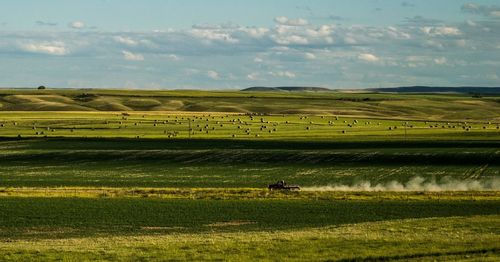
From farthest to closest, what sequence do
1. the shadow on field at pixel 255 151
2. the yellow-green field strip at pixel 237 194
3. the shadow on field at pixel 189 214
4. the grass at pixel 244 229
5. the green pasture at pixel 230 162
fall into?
the shadow on field at pixel 255 151 < the green pasture at pixel 230 162 < the yellow-green field strip at pixel 237 194 < the shadow on field at pixel 189 214 < the grass at pixel 244 229

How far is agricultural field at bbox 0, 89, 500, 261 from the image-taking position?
115ft

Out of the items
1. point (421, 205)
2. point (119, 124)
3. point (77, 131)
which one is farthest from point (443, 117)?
point (421, 205)

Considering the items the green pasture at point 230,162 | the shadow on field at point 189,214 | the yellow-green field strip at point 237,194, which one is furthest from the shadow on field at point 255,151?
the shadow on field at point 189,214

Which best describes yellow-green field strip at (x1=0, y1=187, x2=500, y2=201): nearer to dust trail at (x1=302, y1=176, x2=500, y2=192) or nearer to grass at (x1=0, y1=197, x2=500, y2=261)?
grass at (x1=0, y1=197, x2=500, y2=261)

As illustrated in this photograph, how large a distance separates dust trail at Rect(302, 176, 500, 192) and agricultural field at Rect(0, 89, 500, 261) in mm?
178

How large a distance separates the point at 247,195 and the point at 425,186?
743 inches

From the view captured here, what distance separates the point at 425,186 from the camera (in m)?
70.1

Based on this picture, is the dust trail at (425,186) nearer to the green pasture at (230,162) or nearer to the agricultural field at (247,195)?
the agricultural field at (247,195)

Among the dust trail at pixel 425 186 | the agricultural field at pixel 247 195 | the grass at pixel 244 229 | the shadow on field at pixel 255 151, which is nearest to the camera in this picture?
the grass at pixel 244 229

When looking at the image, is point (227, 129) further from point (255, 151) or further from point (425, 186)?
point (425, 186)

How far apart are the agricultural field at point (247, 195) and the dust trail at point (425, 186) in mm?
178

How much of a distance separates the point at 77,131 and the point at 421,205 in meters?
84.1

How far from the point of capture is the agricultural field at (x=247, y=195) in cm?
3503

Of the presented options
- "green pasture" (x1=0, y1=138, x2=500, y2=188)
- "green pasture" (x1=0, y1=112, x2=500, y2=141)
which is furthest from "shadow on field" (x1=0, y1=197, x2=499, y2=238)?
"green pasture" (x1=0, y1=112, x2=500, y2=141)
